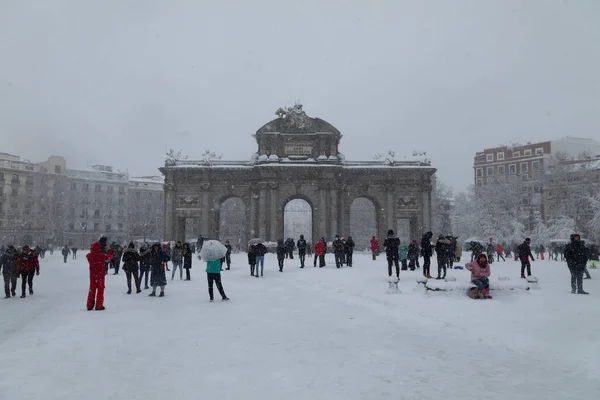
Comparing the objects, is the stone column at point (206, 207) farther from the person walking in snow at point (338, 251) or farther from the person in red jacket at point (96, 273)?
the person in red jacket at point (96, 273)

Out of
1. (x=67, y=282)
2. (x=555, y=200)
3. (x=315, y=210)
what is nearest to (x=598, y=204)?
(x=555, y=200)

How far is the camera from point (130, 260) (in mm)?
13969

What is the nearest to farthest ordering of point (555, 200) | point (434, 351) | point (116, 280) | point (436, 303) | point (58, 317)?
point (434, 351) → point (58, 317) → point (436, 303) → point (116, 280) → point (555, 200)

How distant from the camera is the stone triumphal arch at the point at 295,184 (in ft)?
141

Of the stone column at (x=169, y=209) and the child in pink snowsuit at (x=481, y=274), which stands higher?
the stone column at (x=169, y=209)

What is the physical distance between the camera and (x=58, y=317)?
1003 cm

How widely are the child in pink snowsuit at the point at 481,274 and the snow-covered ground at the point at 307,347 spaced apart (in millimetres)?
375

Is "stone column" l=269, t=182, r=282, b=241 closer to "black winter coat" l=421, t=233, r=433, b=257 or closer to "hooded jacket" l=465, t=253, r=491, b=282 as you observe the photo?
"black winter coat" l=421, t=233, r=433, b=257

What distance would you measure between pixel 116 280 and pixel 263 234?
82.3ft

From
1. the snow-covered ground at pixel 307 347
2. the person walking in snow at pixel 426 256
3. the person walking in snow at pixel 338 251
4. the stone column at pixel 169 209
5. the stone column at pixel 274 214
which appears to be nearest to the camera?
the snow-covered ground at pixel 307 347

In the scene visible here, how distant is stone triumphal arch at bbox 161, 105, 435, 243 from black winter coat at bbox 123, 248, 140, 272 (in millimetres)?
28307

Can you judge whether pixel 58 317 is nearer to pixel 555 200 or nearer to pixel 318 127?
pixel 318 127

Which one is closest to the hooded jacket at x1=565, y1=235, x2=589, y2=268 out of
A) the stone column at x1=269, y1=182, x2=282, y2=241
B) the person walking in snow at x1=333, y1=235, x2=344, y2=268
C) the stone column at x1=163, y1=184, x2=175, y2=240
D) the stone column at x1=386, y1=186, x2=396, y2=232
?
the person walking in snow at x1=333, y1=235, x2=344, y2=268

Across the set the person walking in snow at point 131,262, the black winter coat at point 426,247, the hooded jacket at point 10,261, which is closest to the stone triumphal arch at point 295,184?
the black winter coat at point 426,247
